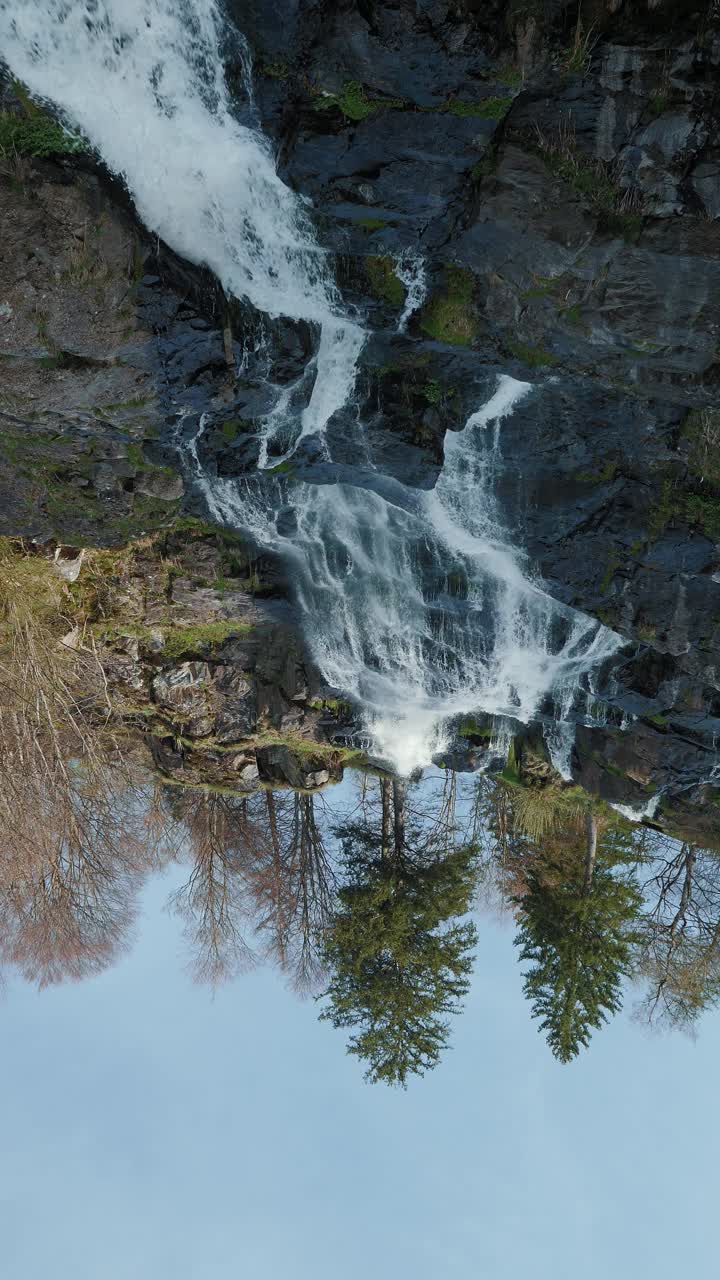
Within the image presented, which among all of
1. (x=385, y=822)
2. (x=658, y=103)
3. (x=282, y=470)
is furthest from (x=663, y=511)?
(x=385, y=822)

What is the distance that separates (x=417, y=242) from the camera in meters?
6.11

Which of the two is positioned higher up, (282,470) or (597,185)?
(597,185)

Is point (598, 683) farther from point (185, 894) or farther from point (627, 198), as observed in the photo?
point (185, 894)

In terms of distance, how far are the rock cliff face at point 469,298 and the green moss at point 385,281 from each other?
0.02 metres

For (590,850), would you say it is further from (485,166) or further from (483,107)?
(483,107)

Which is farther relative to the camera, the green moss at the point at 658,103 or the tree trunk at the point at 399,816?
the tree trunk at the point at 399,816

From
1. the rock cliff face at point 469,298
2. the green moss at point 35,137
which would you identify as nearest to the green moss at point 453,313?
the rock cliff face at point 469,298

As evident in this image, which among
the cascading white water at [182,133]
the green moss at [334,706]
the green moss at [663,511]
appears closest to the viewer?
the cascading white water at [182,133]

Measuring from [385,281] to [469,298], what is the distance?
2.31ft

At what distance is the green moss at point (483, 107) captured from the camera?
17.6ft

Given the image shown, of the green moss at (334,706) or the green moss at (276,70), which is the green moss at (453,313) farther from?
the green moss at (334,706)

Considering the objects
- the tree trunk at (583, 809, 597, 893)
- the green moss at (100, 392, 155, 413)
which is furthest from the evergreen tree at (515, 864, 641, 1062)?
the green moss at (100, 392, 155, 413)

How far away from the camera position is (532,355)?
6.49 m

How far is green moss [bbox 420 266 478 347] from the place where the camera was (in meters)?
6.25
